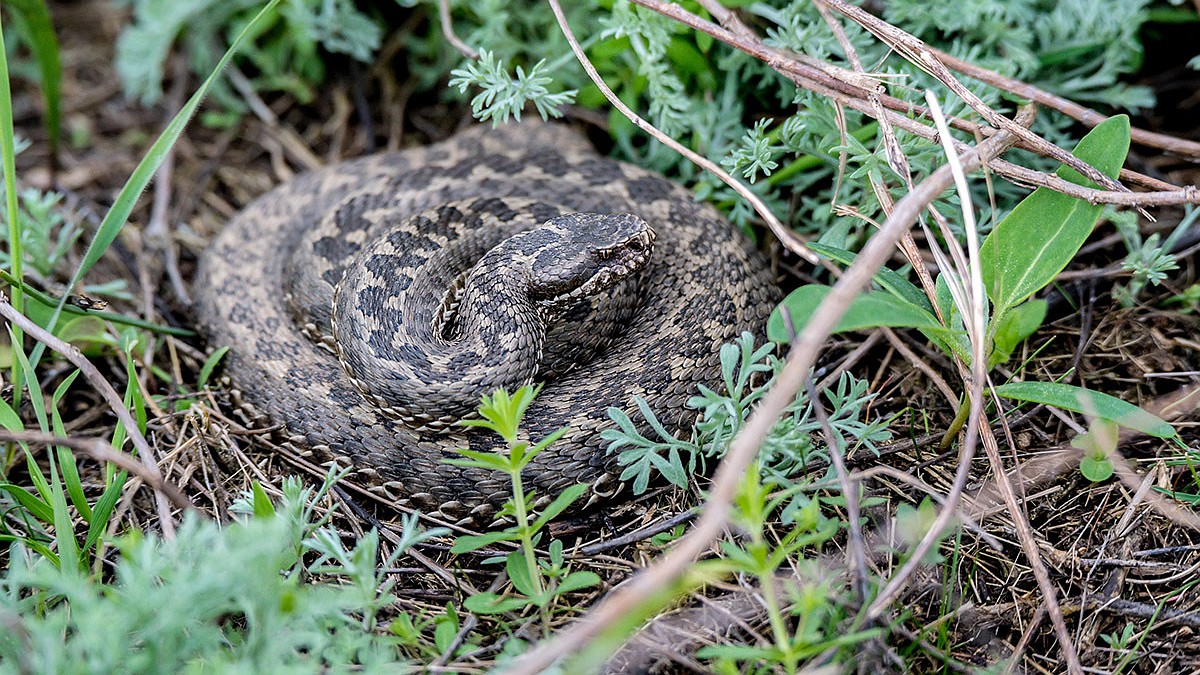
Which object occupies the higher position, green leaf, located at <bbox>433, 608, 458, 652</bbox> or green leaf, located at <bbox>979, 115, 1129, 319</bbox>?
green leaf, located at <bbox>979, 115, 1129, 319</bbox>

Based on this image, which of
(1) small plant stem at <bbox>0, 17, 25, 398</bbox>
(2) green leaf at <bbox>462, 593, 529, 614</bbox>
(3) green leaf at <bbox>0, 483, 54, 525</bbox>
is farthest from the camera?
(1) small plant stem at <bbox>0, 17, 25, 398</bbox>

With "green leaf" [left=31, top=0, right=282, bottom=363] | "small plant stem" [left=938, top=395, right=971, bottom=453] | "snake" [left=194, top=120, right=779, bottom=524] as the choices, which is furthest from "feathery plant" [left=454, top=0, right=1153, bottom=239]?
"green leaf" [left=31, top=0, right=282, bottom=363]

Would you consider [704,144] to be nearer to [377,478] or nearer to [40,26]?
[377,478]

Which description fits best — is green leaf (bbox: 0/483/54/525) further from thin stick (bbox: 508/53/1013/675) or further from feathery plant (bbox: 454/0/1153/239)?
feathery plant (bbox: 454/0/1153/239)

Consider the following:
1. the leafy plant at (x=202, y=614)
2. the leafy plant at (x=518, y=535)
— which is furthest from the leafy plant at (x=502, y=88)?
the leafy plant at (x=202, y=614)

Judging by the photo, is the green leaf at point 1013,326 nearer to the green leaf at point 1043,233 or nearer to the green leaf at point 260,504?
the green leaf at point 1043,233

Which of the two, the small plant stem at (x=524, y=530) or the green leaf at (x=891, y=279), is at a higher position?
the green leaf at (x=891, y=279)

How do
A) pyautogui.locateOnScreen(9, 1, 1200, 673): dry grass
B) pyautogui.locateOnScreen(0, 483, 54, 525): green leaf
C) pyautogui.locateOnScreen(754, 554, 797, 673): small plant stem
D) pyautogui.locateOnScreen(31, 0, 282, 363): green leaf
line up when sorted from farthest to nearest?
pyautogui.locateOnScreen(31, 0, 282, 363): green leaf
pyautogui.locateOnScreen(0, 483, 54, 525): green leaf
pyautogui.locateOnScreen(9, 1, 1200, 673): dry grass
pyautogui.locateOnScreen(754, 554, 797, 673): small plant stem
